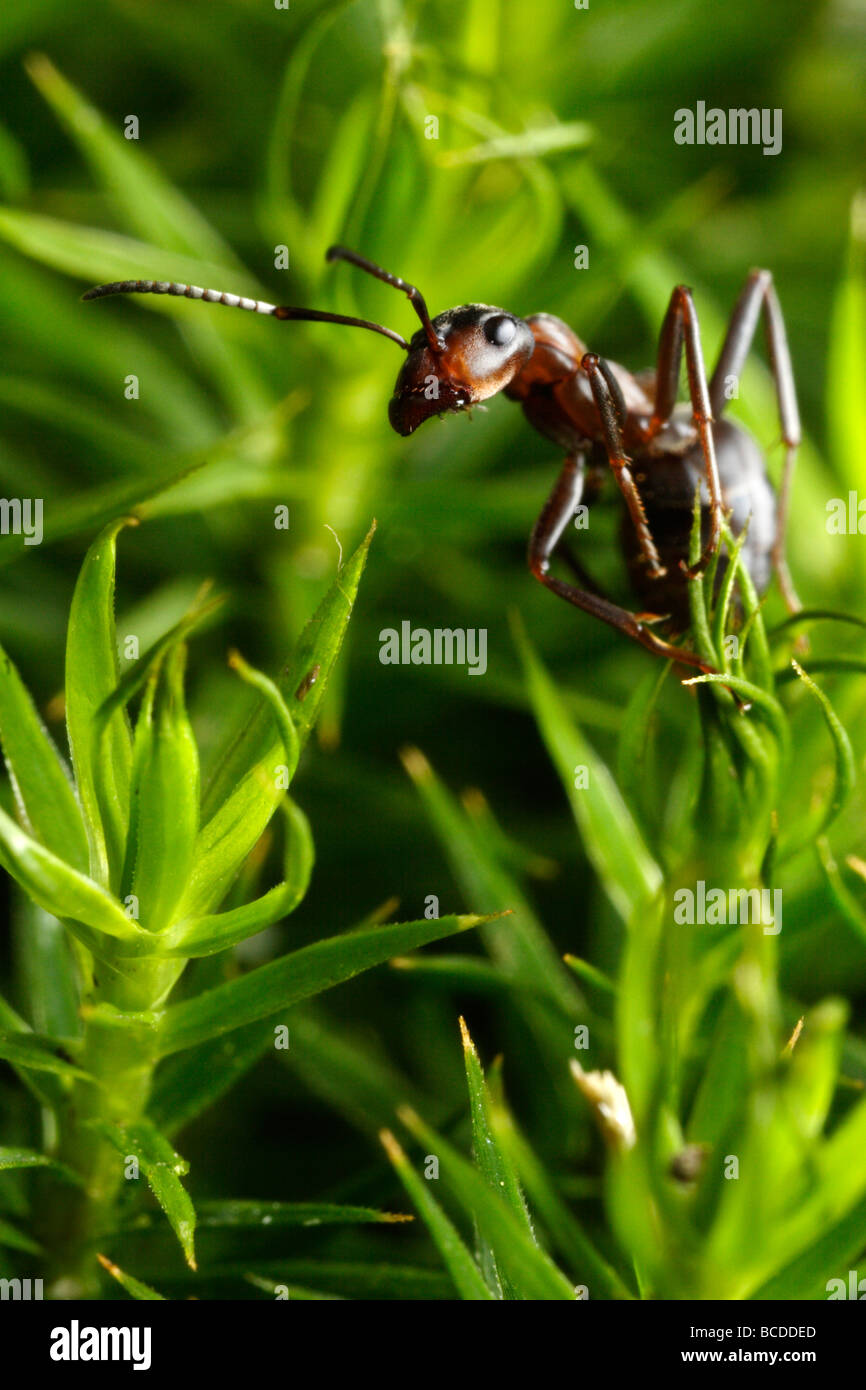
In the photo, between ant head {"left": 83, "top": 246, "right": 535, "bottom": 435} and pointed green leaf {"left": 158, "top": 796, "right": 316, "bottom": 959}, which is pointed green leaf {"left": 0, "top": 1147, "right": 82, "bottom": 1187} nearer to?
pointed green leaf {"left": 158, "top": 796, "right": 316, "bottom": 959}

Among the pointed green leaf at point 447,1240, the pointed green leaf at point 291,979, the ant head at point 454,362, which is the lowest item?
the pointed green leaf at point 447,1240

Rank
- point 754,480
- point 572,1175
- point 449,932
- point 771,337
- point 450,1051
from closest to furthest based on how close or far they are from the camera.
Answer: point 449,932 < point 572,1175 < point 450,1051 < point 754,480 < point 771,337

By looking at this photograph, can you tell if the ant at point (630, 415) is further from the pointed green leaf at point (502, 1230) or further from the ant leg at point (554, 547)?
the pointed green leaf at point (502, 1230)

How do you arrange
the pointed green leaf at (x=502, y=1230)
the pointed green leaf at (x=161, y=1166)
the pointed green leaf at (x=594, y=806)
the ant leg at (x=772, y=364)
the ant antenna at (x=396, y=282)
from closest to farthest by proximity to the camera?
the pointed green leaf at (x=502, y=1230) → the pointed green leaf at (x=161, y=1166) → the pointed green leaf at (x=594, y=806) → the ant antenna at (x=396, y=282) → the ant leg at (x=772, y=364)

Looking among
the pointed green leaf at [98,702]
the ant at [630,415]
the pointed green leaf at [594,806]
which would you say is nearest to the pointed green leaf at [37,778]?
the pointed green leaf at [98,702]

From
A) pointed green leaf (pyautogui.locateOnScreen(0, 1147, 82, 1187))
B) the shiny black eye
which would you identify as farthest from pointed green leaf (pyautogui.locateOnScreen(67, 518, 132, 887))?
the shiny black eye
